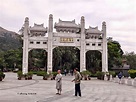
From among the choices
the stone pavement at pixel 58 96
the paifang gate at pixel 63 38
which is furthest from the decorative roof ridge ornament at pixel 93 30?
the stone pavement at pixel 58 96

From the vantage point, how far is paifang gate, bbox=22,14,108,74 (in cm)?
3428

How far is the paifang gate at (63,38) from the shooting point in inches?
1350

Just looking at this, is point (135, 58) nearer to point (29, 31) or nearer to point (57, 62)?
point (57, 62)

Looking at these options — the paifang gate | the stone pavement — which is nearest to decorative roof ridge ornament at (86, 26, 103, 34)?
the paifang gate

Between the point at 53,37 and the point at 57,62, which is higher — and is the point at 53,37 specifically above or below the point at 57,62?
above

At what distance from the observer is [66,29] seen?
118ft

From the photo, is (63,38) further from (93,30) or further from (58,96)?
(58,96)

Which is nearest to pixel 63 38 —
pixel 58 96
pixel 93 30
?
pixel 93 30

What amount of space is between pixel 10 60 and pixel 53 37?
123 feet

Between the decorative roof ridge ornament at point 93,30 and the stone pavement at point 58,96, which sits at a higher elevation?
the decorative roof ridge ornament at point 93,30

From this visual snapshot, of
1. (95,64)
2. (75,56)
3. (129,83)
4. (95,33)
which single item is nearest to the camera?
(129,83)

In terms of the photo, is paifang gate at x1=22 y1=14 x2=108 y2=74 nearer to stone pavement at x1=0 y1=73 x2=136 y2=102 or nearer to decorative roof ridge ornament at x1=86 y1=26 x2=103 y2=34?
decorative roof ridge ornament at x1=86 y1=26 x2=103 y2=34

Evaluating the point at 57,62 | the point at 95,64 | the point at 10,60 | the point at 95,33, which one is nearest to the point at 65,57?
the point at 57,62

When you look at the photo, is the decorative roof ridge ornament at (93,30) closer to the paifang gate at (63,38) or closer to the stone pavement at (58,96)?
the paifang gate at (63,38)
